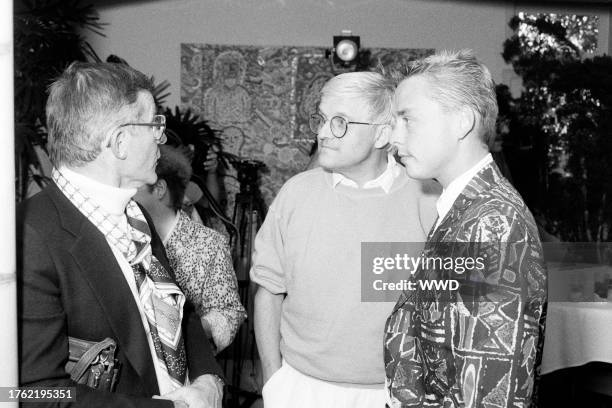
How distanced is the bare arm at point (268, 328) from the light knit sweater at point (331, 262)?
4 cm

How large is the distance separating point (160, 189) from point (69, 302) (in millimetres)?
1401

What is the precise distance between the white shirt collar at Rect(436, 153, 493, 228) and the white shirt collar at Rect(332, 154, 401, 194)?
60cm

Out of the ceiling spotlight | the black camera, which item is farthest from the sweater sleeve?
the ceiling spotlight

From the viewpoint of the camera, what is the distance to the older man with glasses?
4.95ft

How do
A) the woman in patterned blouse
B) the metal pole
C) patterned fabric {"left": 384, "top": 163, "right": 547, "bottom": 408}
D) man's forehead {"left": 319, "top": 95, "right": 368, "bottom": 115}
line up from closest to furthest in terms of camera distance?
the metal pole, patterned fabric {"left": 384, "top": 163, "right": 547, "bottom": 408}, man's forehead {"left": 319, "top": 95, "right": 368, "bottom": 115}, the woman in patterned blouse

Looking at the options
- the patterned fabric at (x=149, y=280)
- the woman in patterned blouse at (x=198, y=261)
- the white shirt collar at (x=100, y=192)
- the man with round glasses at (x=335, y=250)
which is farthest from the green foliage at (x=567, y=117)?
the white shirt collar at (x=100, y=192)

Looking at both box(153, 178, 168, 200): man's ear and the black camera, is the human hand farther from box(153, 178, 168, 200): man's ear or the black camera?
the black camera

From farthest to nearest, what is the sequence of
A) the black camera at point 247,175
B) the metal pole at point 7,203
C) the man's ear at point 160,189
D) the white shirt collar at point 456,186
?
the black camera at point 247,175, the man's ear at point 160,189, the white shirt collar at point 456,186, the metal pole at point 7,203

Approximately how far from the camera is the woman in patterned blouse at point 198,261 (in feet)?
8.64

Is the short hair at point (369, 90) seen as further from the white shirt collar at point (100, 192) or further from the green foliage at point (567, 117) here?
the green foliage at point (567, 117)

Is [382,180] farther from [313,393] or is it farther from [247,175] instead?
[247,175]

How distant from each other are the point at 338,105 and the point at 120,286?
93 cm

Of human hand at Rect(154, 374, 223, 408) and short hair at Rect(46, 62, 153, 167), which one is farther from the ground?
short hair at Rect(46, 62, 153, 167)

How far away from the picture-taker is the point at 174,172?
3143 mm
